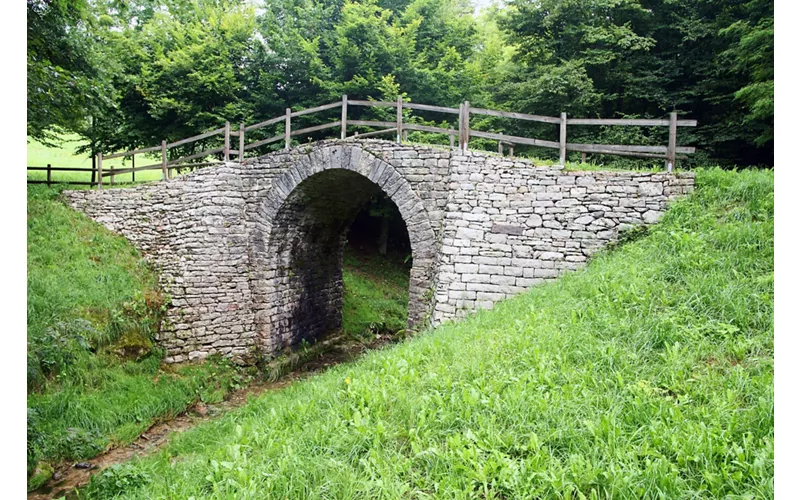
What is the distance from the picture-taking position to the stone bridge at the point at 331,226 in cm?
805

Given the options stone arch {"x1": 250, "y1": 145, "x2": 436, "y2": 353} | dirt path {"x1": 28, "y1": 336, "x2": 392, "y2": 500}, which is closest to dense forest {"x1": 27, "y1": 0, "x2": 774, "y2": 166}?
stone arch {"x1": 250, "y1": 145, "x2": 436, "y2": 353}

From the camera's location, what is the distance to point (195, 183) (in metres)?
11.2

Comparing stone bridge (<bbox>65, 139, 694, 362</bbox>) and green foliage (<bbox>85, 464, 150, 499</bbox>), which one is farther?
stone bridge (<bbox>65, 139, 694, 362</bbox>)

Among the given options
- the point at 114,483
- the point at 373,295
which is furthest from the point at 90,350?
the point at 373,295

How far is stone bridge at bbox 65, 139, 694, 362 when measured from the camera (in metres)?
8.05

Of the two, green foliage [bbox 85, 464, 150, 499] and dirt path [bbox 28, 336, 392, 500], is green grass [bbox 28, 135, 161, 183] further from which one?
green foliage [bbox 85, 464, 150, 499]

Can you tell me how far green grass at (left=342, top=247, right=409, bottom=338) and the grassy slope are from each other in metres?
8.81

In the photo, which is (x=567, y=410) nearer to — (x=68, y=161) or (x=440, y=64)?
(x=440, y=64)

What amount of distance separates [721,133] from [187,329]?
49.2ft

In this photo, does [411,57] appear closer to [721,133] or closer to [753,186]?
[721,133]

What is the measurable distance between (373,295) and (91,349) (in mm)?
9422

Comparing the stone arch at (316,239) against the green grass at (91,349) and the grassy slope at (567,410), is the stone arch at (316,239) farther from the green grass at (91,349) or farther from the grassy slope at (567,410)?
the grassy slope at (567,410)

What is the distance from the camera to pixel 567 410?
3.63m

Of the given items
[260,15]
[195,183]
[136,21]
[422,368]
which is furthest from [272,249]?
[136,21]
